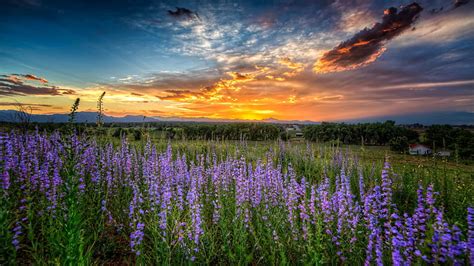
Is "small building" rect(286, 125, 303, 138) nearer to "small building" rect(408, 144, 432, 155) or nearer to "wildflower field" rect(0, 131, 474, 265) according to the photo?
"small building" rect(408, 144, 432, 155)

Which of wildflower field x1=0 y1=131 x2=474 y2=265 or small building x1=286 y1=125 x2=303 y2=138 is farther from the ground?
small building x1=286 y1=125 x2=303 y2=138

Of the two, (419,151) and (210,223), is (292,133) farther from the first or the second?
(210,223)

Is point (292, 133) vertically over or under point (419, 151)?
over

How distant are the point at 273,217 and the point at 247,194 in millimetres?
810

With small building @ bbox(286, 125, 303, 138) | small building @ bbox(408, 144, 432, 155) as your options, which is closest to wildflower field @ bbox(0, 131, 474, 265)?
small building @ bbox(408, 144, 432, 155)

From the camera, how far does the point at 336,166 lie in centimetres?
1242

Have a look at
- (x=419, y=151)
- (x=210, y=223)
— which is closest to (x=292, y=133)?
(x=419, y=151)

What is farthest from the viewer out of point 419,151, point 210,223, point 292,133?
point 292,133

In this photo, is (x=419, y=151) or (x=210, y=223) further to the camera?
(x=419, y=151)

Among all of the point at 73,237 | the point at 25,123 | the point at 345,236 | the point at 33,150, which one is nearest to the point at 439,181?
the point at 345,236

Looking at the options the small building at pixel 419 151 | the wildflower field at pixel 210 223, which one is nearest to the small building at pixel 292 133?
the small building at pixel 419 151

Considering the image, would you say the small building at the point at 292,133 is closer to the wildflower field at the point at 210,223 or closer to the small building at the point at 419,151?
the small building at the point at 419,151

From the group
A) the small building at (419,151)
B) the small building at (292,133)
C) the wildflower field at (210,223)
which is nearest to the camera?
the wildflower field at (210,223)

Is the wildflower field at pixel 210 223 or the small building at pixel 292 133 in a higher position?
the small building at pixel 292 133
